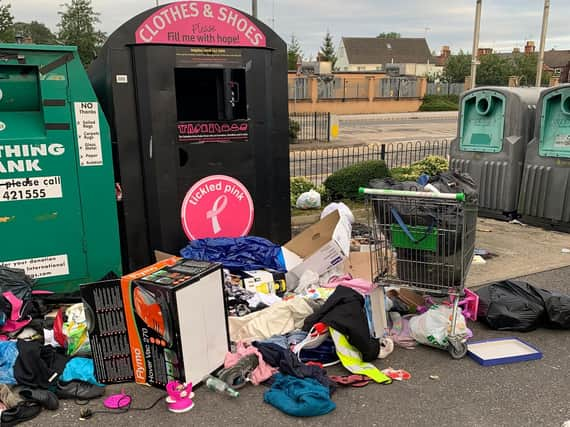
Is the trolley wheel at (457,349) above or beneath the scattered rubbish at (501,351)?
above

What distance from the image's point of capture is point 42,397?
288cm

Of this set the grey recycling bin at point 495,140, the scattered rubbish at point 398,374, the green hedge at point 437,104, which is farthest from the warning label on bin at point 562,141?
the green hedge at point 437,104

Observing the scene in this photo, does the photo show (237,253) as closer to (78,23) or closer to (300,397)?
(300,397)

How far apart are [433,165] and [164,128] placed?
6.52 metres

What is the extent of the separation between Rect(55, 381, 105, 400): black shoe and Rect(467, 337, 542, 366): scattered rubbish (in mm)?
2373

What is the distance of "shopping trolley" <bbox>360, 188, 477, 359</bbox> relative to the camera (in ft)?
10.9

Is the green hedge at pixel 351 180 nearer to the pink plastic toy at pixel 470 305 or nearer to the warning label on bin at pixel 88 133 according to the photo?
the pink plastic toy at pixel 470 305

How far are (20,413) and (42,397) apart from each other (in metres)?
0.13

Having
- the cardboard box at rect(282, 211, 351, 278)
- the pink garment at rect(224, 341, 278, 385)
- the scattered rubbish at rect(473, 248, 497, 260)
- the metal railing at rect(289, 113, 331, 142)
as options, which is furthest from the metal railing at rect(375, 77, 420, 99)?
the pink garment at rect(224, 341, 278, 385)

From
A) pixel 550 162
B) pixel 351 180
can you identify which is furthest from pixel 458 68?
pixel 550 162

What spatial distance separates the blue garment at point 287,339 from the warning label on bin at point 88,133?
198 cm

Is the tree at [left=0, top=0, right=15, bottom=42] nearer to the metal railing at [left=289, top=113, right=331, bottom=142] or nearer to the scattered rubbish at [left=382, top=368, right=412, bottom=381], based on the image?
the metal railing at [left=289, top=113, right=331, bottom=142]

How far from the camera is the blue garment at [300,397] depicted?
2795 millimetres

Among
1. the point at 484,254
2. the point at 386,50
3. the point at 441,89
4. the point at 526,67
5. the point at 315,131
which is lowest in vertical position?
the point at 484,254
